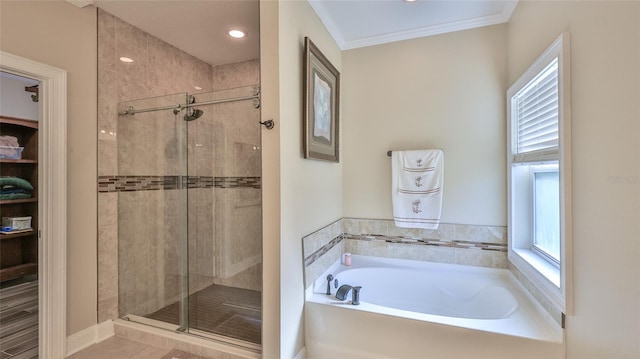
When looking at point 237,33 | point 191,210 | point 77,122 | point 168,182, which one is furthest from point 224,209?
point 237,33

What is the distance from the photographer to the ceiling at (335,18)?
2.12m

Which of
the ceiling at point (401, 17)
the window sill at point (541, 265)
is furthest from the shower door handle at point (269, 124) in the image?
the window sill at point (541, 265)

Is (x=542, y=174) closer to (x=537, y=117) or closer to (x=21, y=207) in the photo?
(x=537, y=117)

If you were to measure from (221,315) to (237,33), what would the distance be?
7.93 ft

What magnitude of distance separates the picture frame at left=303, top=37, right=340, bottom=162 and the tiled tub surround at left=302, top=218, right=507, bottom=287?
2.13 ft

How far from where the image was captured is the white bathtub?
5.22 feet

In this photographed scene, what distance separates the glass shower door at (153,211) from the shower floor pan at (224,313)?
4 cm

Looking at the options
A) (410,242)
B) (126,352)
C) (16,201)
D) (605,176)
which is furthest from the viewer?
(16,201)

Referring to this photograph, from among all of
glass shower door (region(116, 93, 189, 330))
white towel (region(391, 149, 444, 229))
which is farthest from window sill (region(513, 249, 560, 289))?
glass shower door (region(116, 93, 189, 330))

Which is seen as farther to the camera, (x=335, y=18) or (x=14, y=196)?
(x=14, y=196)

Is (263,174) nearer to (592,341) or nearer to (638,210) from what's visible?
(638,210)

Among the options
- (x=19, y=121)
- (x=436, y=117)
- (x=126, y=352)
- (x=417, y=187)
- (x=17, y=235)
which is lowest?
(x=126, y=352)

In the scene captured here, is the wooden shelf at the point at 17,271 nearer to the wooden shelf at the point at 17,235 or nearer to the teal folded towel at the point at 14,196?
the wooden shelf at the point at 17,235

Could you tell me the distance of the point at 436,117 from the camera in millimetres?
2527
